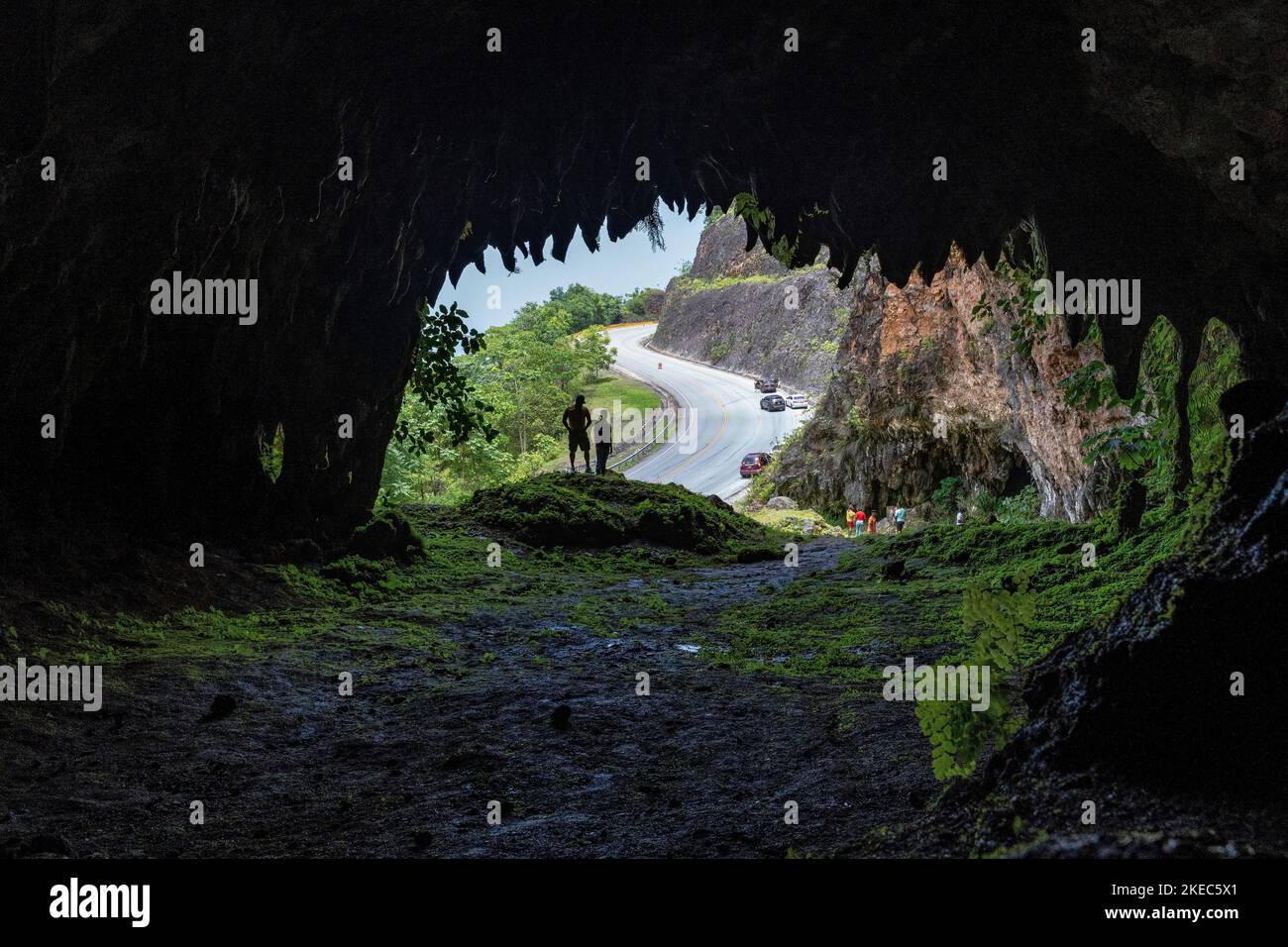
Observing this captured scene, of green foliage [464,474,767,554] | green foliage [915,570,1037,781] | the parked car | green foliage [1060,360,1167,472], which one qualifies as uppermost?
the parked car

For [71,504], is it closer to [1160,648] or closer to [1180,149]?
[1160,648]

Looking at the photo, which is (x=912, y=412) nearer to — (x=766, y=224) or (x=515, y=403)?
(x=766, y=224)

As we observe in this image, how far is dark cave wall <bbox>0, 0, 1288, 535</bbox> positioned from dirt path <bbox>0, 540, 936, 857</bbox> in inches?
Result: 119

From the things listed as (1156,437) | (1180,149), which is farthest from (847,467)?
(1180,149)

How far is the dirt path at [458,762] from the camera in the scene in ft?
12.1

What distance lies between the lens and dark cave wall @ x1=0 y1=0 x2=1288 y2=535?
21.2 feet

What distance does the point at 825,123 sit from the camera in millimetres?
9773

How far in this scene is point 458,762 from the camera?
187 inches

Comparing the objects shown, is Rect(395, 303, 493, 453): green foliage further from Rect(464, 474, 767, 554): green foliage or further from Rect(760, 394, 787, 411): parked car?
Rect(760, 394, 787, 411): parked car

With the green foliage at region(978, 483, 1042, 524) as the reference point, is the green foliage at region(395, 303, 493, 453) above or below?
above

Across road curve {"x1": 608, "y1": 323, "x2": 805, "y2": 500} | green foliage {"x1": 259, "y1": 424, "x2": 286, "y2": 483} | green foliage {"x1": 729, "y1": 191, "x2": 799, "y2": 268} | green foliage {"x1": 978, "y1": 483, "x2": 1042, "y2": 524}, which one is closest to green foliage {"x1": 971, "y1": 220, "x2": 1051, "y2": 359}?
green foliage {"x1": 729, "y1": 191, "x2": 799, "y2": 268}

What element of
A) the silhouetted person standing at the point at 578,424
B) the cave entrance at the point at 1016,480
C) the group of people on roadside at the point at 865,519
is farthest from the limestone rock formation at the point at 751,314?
the silhouetted person standing at the point at 578,424
